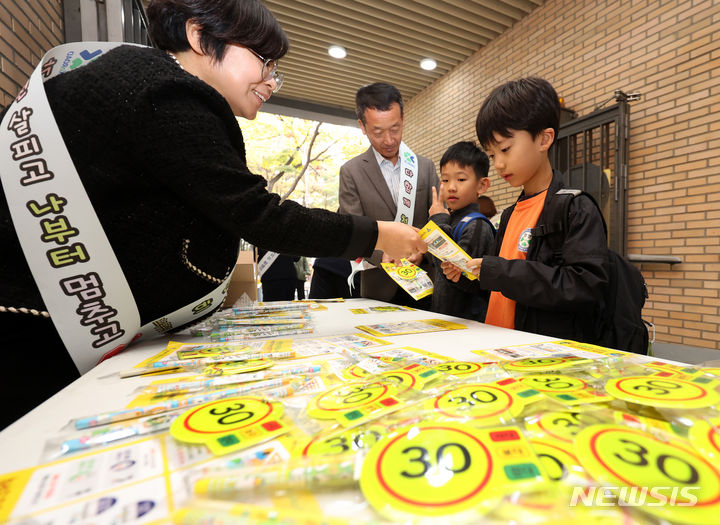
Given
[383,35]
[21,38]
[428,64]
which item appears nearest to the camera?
[21,38]

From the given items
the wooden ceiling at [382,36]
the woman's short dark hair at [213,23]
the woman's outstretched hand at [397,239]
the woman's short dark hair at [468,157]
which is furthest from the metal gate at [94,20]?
the wooden ceiling at [382,36]

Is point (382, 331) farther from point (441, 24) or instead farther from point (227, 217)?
point (441, 24)

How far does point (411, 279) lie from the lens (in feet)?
3.72

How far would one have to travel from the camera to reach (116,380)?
58 centimetres

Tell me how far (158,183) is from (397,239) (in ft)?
1.74

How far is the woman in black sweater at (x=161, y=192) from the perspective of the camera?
2.10 ft

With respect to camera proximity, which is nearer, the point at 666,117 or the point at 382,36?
the point at 666,117

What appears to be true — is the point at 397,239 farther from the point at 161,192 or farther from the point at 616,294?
the point at 616,294

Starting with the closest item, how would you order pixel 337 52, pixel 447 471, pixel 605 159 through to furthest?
1. pixel 447 471
2. pixel 605 159
3. pixel 337 52

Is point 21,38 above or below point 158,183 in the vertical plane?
above

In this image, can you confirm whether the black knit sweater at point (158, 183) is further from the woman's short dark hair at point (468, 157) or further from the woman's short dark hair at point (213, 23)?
the woman's short dark hair at point (468, 157)

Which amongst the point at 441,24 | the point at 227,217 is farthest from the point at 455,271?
the point at 441,24

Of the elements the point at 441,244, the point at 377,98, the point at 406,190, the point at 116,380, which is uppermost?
the point at 377,98

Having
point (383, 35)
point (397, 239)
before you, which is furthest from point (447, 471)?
point (383, 35)
